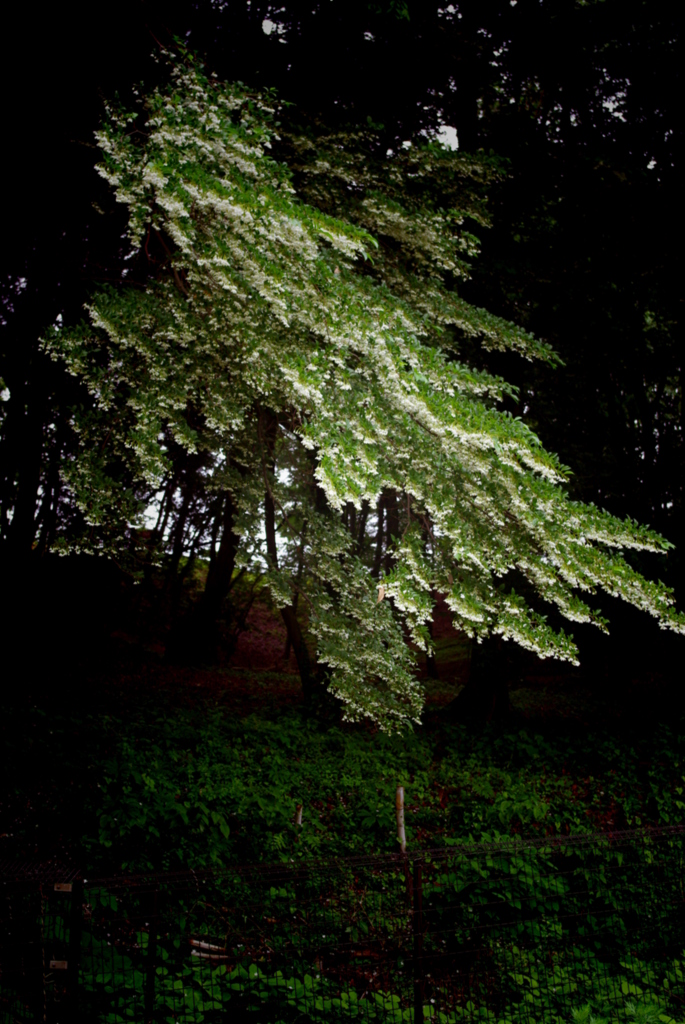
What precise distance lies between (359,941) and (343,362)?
4055mm

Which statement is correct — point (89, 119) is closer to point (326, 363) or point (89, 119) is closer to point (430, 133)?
point (326, 363)

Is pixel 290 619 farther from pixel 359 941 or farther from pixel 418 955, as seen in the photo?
pixel 359 941

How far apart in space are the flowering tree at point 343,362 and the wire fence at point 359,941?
1949mm

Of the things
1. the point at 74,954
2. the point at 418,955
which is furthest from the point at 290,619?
the point at 74,954

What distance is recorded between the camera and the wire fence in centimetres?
289

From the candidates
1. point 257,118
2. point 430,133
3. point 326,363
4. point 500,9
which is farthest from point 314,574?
point 500,9

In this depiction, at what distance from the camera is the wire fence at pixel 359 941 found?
2.89 m

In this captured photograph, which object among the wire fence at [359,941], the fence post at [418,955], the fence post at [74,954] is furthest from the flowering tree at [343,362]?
the fence post at [74,954]

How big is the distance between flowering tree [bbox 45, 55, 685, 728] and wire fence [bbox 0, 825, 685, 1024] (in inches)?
76.7

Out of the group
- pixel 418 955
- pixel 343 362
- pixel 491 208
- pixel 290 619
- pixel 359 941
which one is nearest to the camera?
pixel 359 941

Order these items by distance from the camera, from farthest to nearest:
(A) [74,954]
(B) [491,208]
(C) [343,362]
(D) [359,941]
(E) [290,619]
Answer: (E) [290,619]
(B) [491,208]
(C) [343,362]
(D) [359,941]
(A) [74,954]

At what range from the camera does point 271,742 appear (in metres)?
8.84

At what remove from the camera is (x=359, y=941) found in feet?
9.96

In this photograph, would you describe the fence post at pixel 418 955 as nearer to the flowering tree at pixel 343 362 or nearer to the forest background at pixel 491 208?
the flowering tree at pixel 343 362
